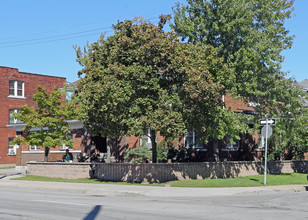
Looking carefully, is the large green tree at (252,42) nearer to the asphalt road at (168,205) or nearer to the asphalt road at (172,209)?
the asphalt road at (168,205)

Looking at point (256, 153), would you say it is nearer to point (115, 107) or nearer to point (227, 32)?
point (227, 32)

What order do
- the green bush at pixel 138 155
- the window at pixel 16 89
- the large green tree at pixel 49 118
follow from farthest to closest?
the window at pixel 16 89, the green bush at pixel 138 155, the large green tree at pixel 49 118

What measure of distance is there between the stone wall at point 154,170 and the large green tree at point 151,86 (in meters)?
2.54

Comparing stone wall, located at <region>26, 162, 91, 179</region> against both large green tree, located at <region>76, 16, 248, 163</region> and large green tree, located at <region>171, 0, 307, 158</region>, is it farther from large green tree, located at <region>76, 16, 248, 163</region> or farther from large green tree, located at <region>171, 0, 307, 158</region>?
large green tree, located at <region>171, 0, 307, 158</region>

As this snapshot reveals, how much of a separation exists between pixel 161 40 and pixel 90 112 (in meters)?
5.53

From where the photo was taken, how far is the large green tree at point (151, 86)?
65.4 feet

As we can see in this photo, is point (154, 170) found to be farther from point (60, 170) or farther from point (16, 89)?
point (16, 89)

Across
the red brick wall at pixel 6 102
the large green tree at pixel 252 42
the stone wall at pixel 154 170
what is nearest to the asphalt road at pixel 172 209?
the stone wall at pixel 154 170

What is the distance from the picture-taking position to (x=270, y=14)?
86.4 ft

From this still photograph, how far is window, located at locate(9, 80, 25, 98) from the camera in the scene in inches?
1911

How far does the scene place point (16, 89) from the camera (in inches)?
1923

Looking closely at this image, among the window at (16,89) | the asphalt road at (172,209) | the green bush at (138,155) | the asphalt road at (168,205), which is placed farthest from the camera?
the window at (16,89)

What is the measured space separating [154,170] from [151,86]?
4.95 metres

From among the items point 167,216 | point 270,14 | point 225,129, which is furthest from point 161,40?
point 167,216
